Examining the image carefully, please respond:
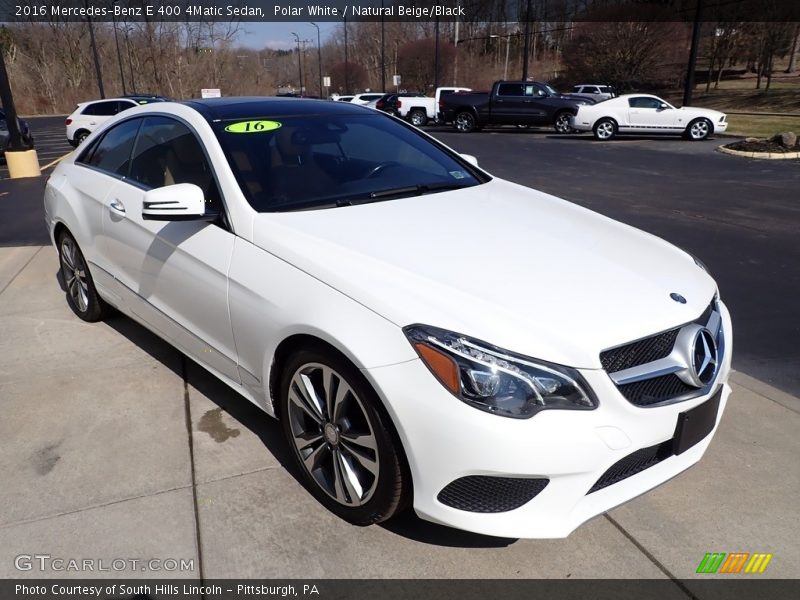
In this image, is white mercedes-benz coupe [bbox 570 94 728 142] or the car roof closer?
the car roof

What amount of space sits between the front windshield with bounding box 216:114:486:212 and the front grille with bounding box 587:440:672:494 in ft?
5.58

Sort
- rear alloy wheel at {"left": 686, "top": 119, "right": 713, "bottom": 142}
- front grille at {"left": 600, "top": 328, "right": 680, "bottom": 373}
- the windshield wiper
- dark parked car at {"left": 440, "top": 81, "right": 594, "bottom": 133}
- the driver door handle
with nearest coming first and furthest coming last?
front grille at {"left": 600, "top": 328, "right": 680, "bottom": 373} → the windshield wiper → the driver door handle → rear alloy wheel at {"left": 686, "top": 119, "right": 713, "bottom": 142} → dark parked car at {"left": 440, "top": 81, "right": 594, "bottom": 133}

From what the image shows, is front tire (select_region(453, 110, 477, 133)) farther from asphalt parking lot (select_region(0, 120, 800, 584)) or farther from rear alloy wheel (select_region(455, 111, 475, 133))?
asphalt parking lot (select_region(0, 120, 800, 584))

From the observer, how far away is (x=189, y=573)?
2.36m

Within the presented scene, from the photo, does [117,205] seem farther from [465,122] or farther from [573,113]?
[465,122]

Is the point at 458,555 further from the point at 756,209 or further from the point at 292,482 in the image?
the point at 756,209

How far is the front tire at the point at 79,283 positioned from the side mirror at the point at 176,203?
184 cm

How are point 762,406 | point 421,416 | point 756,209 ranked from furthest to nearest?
point 756,209
point 762,406
point 421,416

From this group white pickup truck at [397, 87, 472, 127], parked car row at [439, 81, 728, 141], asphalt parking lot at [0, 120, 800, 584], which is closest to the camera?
asphalt parking lot at [0, 120, 800, 584]

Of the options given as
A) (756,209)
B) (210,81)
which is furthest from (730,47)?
(210,81)

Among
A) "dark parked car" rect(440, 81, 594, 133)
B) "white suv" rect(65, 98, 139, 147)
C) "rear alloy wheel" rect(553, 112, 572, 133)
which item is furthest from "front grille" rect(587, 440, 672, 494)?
"dark parked car" rect(440, 81, 594, 133)

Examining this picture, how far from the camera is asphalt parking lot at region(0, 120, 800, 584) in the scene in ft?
→ 7.95

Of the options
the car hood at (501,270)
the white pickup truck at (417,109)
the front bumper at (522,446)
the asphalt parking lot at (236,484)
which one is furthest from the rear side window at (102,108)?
the front bumper at (522,446)
